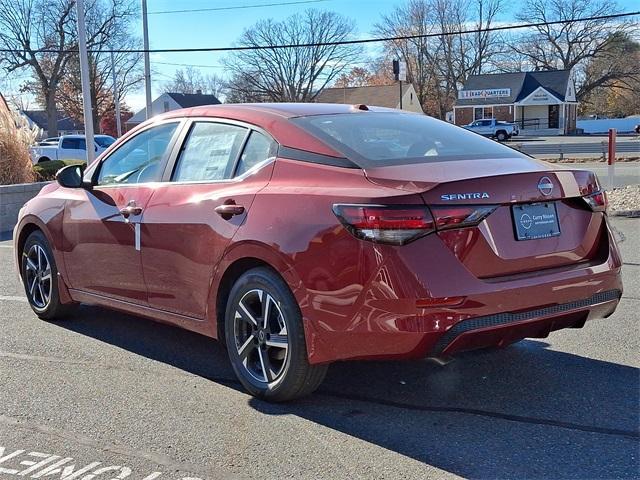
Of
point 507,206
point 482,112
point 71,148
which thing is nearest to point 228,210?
point 507,206

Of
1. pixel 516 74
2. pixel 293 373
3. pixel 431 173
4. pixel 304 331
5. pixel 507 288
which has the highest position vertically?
pixel 516 74

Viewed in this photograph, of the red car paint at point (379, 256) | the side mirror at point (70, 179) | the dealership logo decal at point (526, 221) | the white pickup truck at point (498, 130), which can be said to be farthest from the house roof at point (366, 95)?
the dealership logo decal at point (526, 221)

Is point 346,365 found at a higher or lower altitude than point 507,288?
lower

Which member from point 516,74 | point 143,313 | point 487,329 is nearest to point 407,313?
point 487,329

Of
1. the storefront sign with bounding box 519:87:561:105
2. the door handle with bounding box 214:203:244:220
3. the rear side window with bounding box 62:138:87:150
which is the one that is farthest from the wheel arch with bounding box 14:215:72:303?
the storefront sign with bounding box 519:87:561:105

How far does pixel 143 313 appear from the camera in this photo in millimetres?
4863

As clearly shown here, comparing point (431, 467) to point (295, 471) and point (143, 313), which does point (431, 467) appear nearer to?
point (295, 471)

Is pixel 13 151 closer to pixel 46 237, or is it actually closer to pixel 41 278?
pixel 41 278

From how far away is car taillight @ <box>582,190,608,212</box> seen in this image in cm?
399

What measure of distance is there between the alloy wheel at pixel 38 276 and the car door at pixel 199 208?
5.05ft

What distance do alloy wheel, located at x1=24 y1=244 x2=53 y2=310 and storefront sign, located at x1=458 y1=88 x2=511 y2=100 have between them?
64.8 meters

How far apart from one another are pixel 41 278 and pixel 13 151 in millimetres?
9716

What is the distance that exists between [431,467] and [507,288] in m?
0.92

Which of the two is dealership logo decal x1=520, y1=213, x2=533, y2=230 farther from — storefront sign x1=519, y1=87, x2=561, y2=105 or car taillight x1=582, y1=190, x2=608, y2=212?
storefront sign x1=519, y1=87, x2=561, y2=105
